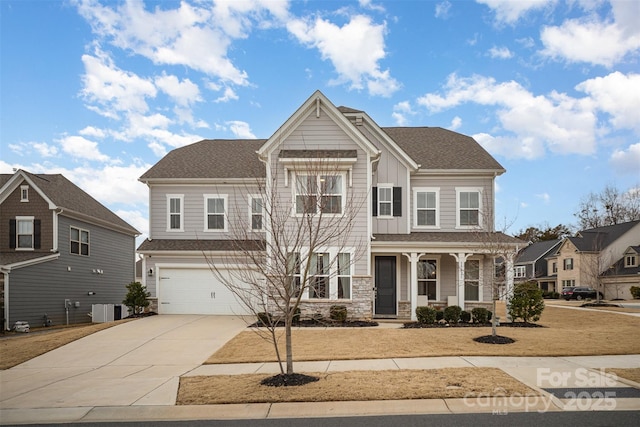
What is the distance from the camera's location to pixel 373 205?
21062 mm

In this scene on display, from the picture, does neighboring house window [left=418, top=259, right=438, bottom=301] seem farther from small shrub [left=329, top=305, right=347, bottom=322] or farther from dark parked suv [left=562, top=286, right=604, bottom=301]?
dark parked suv [left=562, top=286, right=604, bottom=301]

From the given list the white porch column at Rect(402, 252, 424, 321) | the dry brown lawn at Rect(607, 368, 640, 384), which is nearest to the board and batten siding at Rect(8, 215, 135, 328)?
the white porch column at Rect(402, 252, 424, 321)

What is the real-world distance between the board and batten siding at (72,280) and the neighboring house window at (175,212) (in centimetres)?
540

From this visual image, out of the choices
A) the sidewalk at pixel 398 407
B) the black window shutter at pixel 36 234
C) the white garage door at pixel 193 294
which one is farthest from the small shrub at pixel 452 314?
the black window shutter at pixel 36 234

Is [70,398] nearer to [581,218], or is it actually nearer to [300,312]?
[300,312]

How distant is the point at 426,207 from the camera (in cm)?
2189

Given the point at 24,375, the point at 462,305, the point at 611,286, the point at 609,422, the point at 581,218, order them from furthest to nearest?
the point at 581,218
the point at 611,286
the point at 462,305
the point at 24,375
the point at 609,422

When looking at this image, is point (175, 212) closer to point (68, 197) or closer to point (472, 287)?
point (68, 197)

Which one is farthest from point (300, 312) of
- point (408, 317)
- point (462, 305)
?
point (462, 305)

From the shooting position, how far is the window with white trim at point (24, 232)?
930 inches

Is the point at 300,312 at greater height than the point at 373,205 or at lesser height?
lesser

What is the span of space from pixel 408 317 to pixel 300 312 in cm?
469

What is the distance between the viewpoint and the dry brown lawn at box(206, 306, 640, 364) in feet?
41.4

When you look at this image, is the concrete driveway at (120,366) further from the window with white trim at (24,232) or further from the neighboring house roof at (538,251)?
the neighboring house roof at (538,251)
